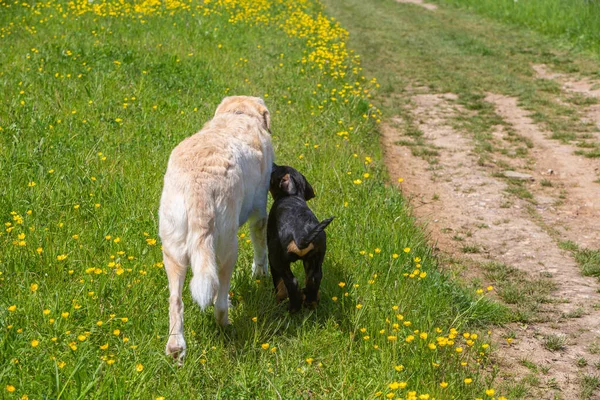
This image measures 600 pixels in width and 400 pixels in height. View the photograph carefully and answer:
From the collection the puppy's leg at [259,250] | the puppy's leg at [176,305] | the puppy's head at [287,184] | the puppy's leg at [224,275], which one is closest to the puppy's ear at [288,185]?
the puppy's head at [287,184]

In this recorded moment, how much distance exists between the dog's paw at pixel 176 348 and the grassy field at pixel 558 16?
468 inches

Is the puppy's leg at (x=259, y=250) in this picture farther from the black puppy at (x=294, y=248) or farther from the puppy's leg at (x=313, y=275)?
the puppy's leg at (x=313, y=275)

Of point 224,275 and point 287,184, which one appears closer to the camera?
point 224,275

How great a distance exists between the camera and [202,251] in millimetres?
3426

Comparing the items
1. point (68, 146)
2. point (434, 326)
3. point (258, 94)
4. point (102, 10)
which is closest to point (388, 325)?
point (434, 326)

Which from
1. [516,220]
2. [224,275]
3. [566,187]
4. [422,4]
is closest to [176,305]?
[224,275]

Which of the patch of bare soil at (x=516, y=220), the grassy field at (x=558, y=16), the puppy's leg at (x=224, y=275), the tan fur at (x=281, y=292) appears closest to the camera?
the puppy's leg at (x=224, y=275)

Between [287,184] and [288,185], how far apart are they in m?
0.01

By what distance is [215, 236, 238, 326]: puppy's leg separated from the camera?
369 cm

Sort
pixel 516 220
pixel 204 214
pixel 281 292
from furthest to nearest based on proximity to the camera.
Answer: pixel 516 220 < pixel 281 292 < pixel 204 214

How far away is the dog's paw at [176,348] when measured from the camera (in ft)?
11.4

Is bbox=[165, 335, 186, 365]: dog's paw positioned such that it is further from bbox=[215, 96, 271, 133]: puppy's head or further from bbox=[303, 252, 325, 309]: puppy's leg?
bbox=[215, 96, 271, 133]: puppy's head

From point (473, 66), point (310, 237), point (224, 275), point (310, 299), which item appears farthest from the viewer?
point (473, 66)

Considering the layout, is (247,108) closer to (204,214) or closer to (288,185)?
(288,185)
